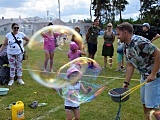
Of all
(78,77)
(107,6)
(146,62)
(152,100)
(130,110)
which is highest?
(107,6)

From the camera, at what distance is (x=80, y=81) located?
4203mm

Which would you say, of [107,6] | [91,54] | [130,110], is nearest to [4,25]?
[107,6]

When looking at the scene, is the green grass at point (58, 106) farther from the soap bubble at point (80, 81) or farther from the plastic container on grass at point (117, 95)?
the plastic container on grass at point (117, 95)

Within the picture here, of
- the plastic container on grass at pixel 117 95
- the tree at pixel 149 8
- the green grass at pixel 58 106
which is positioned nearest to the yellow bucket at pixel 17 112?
the green grass at pixel 58 106

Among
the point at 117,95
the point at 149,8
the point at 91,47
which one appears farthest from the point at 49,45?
the point at 149,8

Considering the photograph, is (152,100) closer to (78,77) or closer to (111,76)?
(78,77)

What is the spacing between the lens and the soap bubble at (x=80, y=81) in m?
4.08

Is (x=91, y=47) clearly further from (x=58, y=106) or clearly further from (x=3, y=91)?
(x=58, y=106)

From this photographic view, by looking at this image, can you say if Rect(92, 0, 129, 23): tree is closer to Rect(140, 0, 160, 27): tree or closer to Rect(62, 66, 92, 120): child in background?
Rect(140, 0, 160, 27): tree

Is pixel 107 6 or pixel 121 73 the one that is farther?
pixel 107 6

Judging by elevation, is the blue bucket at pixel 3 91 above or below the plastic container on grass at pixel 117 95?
below

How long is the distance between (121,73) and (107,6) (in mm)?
62740

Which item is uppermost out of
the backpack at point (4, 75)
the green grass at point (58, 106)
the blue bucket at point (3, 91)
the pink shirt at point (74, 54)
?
the pink shirt at point (74, 54)

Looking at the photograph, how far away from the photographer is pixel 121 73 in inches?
364
